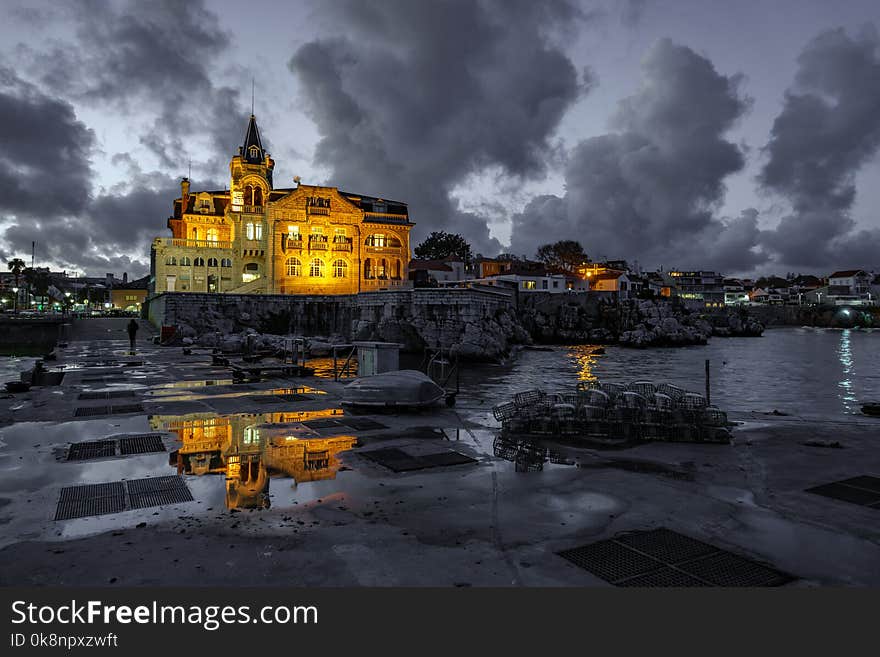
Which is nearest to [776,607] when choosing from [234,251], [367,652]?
[367,652]

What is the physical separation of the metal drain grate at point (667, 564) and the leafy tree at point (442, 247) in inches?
4673

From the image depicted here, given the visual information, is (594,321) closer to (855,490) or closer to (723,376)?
(723,376)

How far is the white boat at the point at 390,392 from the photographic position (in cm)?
1695

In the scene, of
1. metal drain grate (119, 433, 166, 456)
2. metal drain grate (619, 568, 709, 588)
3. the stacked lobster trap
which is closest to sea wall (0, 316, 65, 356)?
metal drain grate (119, 433, 166, 456)

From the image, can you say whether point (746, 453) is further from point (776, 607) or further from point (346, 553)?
point (346, 553)

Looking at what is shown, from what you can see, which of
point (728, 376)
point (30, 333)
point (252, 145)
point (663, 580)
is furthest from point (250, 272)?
point (663, 580)

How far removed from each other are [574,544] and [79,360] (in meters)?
36.2

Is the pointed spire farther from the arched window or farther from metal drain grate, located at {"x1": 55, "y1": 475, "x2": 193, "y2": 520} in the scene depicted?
metal drain grate, located at {"x1": 55, "y1": 475, "x2": 193, "y2": 520}

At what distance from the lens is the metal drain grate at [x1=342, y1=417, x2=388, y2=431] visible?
14795 mm

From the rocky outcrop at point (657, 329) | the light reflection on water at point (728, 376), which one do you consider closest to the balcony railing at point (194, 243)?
the light reflection on water at point (728, 376)

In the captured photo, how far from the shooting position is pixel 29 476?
32.3 feet

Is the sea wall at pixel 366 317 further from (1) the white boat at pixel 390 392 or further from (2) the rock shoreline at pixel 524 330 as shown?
(1) the white boat at pixel 390 392

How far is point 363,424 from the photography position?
15.3 metres

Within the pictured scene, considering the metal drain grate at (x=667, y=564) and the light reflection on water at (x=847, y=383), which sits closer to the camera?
the metal drain grate at (x=667, y=564)
